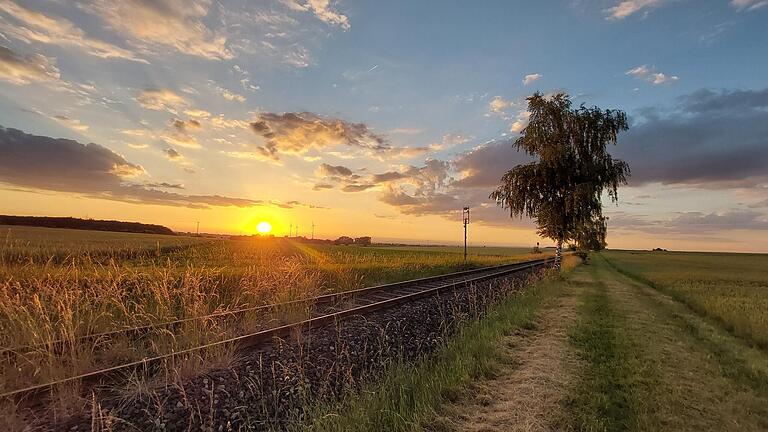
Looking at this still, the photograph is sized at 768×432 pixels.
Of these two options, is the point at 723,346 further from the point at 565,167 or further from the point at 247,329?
the point at 565,167

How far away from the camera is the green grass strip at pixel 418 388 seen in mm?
4574

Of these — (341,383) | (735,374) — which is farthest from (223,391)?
(735,374)

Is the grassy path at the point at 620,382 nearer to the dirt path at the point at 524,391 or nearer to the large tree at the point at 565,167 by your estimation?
the dirt path at the point at 524,391

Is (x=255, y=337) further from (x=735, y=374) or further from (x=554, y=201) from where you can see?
(x=554, y=201)

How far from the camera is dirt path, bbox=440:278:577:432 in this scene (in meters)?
4.80

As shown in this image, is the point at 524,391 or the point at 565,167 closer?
the point at 524,391

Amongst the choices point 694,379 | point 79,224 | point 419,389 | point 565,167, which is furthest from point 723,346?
point 79,224

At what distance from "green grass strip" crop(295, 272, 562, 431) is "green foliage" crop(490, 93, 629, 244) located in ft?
57.3

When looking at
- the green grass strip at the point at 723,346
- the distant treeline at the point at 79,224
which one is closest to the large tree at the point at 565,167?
the green grass strip at the point at 723,346

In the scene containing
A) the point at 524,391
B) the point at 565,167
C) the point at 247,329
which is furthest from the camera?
the point at 565,167

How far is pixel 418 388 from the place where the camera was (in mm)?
5602

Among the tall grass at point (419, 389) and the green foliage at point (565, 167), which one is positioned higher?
the green foliage at point (565, 167)

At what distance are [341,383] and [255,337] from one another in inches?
83.3

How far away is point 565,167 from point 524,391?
21.7 metres
